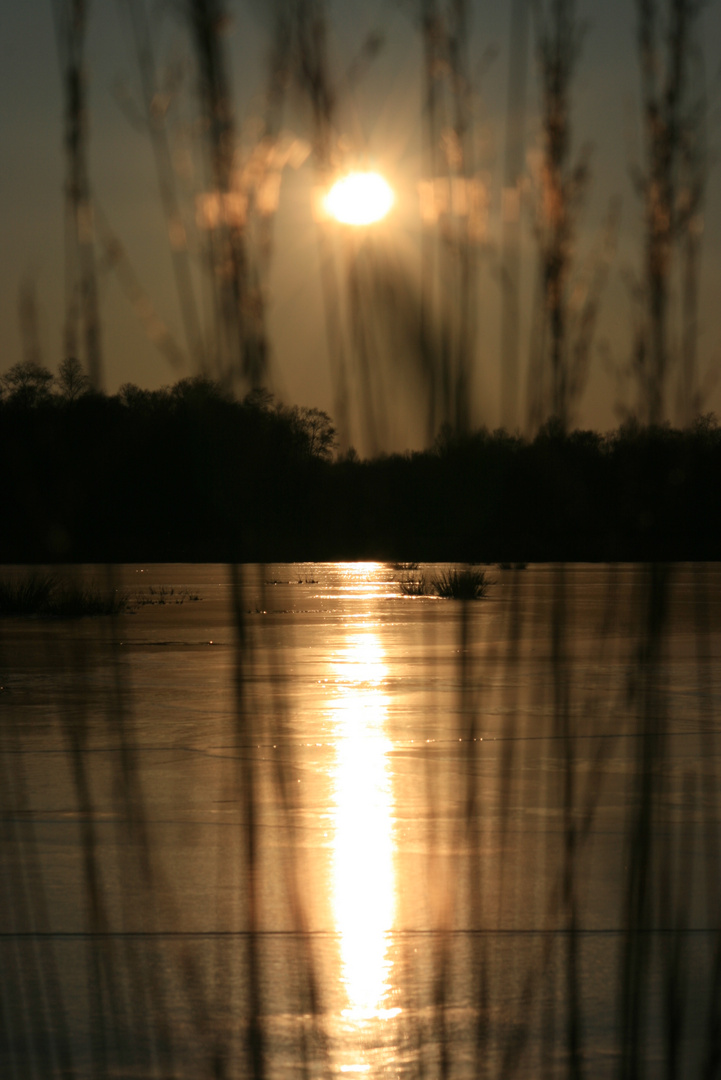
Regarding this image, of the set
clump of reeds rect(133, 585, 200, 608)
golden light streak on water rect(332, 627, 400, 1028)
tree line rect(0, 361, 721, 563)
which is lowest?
clump of reeds rect(133, 585, 200, 608)

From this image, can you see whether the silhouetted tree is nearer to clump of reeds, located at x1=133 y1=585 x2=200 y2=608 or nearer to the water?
the water

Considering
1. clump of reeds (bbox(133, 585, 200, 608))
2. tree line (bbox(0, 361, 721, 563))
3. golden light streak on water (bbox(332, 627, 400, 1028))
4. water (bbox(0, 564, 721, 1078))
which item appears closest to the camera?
tree line (bbox(0, 361, 721, 563))

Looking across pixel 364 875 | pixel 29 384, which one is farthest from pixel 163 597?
pixel 29 384

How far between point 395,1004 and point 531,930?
718 mm

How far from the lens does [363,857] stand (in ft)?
15.5

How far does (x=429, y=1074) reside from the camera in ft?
9.57

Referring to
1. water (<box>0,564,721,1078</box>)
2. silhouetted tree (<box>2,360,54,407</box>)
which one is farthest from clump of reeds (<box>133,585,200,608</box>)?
silhouetted tree (<box>2,360,54,407</box>)

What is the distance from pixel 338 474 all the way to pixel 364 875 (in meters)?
2.44

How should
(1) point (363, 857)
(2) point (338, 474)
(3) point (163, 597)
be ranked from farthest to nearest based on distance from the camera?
(3) point (163, 597), (1) point (363, 857), (2) point (338, 474)

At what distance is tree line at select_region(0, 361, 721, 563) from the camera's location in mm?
1919

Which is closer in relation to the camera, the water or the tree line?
the tree line

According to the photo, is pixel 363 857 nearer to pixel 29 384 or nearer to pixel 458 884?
pixel 458 884

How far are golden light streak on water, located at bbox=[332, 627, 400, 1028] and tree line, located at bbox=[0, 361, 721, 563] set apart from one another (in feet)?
4.49

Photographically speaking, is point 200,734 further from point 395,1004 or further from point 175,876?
point 395,1004
